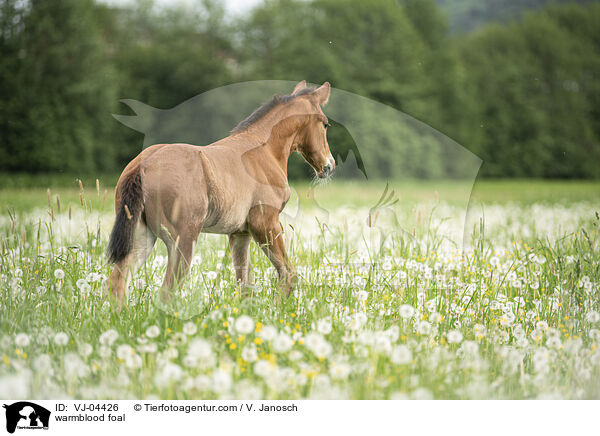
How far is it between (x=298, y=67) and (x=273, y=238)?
1566 centimetres

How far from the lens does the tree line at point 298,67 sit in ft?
43.4

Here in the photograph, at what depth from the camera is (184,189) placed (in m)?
3.90

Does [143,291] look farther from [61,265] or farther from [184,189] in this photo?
[61,265]

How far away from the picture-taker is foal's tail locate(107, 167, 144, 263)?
154 inches

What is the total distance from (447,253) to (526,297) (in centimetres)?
151

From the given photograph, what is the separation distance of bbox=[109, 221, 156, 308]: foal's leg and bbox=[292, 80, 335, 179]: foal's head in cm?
173

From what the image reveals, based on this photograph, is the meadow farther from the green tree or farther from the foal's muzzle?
the green tree

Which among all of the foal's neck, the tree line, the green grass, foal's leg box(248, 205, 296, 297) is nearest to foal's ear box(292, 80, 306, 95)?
the foal's neck

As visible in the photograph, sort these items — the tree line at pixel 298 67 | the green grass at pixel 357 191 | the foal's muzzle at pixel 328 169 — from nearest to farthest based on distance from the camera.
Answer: the foal's muzzle at pixel 328 169 < the green grass at pixel 357 191 < the tree line at pixel 298 67

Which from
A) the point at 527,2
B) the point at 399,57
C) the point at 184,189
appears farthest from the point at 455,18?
the point at 399,57

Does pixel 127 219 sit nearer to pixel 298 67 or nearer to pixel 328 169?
pixel 328 169
